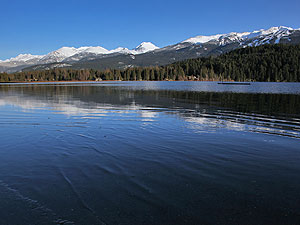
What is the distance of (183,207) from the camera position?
6.73 meters

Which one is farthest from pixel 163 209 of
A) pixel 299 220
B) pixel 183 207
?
pixel 299 220

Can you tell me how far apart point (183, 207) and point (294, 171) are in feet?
18.8

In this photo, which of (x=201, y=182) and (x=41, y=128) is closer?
(x=201, y=182)

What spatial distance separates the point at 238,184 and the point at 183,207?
8.85ft

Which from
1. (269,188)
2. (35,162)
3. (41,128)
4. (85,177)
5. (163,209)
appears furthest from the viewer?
(41,128)

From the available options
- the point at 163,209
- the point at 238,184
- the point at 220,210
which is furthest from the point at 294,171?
the point at 163,209

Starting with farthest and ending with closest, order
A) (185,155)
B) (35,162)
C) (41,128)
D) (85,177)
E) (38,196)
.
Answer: (41,128) → (185,155) → (35,162) → (85,177) → (38,196)

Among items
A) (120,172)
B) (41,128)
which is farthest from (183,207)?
(41,128)

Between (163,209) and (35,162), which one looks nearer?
(163,209)

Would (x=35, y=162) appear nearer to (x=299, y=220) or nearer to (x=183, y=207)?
(x=183, y=207)

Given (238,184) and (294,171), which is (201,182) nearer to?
(238,184)

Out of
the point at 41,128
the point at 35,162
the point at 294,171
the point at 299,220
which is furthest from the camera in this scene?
the point at 41,128

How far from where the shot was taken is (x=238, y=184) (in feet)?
27.2

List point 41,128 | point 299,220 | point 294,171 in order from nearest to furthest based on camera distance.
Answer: point 299,220 < point 294,171 < point 41,128
